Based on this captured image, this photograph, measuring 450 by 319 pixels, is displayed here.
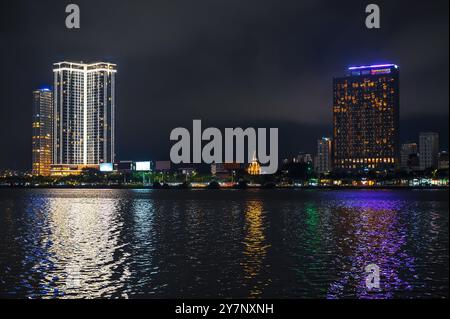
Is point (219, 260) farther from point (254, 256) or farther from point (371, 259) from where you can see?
point (371, 259)

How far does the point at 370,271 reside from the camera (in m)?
32.3

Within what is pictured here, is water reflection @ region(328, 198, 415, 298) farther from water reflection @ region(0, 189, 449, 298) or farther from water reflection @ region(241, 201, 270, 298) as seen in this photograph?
water reflection @ region(241, 201, 270, 298)

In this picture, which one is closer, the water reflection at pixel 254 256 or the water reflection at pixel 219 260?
the water reflection at pixel 219 260

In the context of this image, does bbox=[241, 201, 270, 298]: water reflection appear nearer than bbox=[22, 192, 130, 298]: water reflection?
No

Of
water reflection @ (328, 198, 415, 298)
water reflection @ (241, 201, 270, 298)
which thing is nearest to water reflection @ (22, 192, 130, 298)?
water reflection @ (241, 201, 270, 298)

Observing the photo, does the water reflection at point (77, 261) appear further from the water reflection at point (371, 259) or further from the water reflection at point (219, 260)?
the water reflection at point (371, 259)

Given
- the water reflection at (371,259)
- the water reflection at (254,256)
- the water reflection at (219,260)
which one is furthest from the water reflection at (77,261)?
the water reflection at (371,259)

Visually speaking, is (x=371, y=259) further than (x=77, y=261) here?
Yes

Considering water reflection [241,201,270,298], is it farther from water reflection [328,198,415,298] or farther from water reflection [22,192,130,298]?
water reflection [22,192,130,298]

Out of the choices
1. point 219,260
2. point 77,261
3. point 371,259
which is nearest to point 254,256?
point 219,260

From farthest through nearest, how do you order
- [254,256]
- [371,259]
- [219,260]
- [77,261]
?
[254,256], [371,259], [219,260], [77,261]
